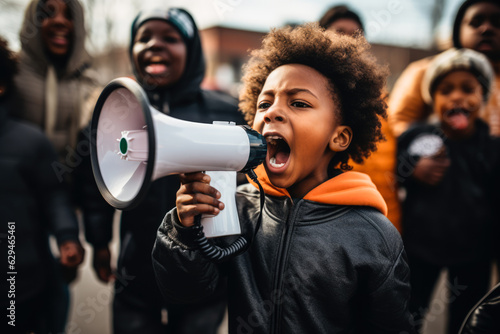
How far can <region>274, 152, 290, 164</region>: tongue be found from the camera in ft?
4.09

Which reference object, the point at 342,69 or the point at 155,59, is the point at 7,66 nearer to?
the point at 155,59

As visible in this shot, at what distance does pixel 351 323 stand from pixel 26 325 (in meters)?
1.66

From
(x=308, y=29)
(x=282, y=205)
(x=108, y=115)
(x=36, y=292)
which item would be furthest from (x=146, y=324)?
(x=308, y=29)

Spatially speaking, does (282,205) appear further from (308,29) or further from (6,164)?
(6,164)

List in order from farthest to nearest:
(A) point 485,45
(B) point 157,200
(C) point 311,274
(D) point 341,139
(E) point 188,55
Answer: (A) point 485,45 < (E) point 188,55 < (B) point 157,200 < (D) point 341,139 < (C) point 311,274

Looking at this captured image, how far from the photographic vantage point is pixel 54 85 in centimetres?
231

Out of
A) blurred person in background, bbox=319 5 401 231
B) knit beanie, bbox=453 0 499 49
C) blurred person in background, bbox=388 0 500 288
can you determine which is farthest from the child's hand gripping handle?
knit beanie, bbox=453 0 499 49

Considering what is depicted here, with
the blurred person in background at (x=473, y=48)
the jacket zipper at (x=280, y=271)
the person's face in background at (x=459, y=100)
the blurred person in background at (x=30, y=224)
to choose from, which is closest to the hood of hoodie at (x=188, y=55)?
the blurred person in background at (x=30, y=224)

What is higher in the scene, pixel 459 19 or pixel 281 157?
pixel 459 19

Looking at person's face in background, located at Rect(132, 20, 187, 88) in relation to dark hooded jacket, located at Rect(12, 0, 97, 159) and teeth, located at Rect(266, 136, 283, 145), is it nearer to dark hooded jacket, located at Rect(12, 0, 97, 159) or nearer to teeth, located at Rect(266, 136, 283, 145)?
dark hooded jacket, located at Rect(12, 0, 97, 159)

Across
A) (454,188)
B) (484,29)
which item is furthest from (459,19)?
(454,188)

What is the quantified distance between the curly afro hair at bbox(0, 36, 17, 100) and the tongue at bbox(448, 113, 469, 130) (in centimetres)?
251

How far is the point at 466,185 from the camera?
2.20 m

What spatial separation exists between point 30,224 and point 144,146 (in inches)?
48.5
